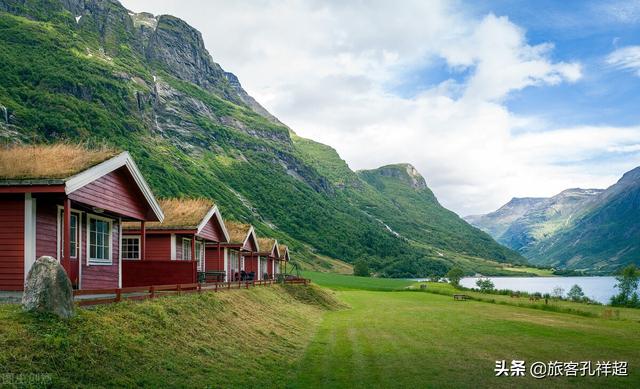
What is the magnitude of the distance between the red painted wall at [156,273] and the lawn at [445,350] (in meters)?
7.22

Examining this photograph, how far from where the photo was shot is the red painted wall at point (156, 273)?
89.8 ft

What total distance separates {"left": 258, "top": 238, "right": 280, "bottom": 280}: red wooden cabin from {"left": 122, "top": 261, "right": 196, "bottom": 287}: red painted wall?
3782 cm

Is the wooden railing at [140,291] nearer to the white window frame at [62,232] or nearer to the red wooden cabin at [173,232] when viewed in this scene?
the white window frame at [62,232]

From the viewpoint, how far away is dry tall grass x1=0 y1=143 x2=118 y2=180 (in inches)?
710

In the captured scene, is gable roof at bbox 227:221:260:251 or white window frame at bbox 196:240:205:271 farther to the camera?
gable roof at bbox 227:221:260:251

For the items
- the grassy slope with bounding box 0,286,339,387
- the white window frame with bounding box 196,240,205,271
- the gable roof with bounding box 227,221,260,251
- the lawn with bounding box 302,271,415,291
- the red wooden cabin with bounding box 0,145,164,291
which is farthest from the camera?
the lawn with bounding box 302,271,415,291

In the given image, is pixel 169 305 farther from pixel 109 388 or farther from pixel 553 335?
pixel 553 335

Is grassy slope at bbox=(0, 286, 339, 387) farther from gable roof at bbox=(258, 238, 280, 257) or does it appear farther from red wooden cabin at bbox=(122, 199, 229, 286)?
gable roof at bbox=(258, 238, 280, 257)

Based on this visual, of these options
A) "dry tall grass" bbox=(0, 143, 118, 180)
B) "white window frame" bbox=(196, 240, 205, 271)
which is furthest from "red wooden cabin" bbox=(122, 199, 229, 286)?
"dry tall grass" bbox=(0, 143, 118, 180)

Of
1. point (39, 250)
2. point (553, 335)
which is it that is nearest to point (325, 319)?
point (553, 335)

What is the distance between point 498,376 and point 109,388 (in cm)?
1379

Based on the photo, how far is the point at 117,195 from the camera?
24.0m

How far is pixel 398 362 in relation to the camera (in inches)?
876

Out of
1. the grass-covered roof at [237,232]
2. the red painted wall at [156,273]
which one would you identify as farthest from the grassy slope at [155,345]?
the grass-covered roof at [237,232]
